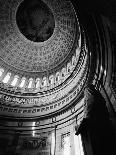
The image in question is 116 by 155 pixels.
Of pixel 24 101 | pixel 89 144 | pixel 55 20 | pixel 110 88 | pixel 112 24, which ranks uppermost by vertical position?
pixel 55 20

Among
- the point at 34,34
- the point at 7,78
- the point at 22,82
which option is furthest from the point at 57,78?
the point at 34,34

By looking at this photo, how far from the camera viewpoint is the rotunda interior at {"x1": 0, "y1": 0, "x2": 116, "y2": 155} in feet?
19.1

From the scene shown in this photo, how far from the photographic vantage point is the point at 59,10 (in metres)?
18.0

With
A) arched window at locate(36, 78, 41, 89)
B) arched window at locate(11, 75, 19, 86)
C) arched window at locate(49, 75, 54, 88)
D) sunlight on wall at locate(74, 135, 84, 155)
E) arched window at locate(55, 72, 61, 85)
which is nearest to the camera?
sunlight on wall at locate(74, 135, 84, 155)

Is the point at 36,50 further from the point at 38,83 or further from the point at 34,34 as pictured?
the point at 38,83

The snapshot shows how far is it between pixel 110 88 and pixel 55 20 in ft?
45.3

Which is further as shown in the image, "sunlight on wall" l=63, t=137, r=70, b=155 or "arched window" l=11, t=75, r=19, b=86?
"arched window" l=11, t=75, r=19, b=86

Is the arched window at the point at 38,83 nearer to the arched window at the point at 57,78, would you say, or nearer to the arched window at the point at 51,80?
the arched window at the point at 51,80

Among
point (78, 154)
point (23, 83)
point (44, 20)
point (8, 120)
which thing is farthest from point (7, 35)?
point (78, 154)

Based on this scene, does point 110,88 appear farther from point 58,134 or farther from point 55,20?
point 55,20

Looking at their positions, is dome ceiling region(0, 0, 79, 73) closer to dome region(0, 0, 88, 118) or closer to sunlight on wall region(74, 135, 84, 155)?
dome region(0, 0, 88, 118)

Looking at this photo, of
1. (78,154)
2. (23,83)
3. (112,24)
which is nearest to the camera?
(112,24)

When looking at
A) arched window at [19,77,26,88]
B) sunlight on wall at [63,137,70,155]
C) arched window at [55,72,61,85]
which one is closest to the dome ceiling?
arched window at [19,77,26,88]

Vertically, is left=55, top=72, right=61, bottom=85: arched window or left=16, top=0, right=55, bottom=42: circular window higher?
left=16, top=0, right=55, bottom=42: circular window
